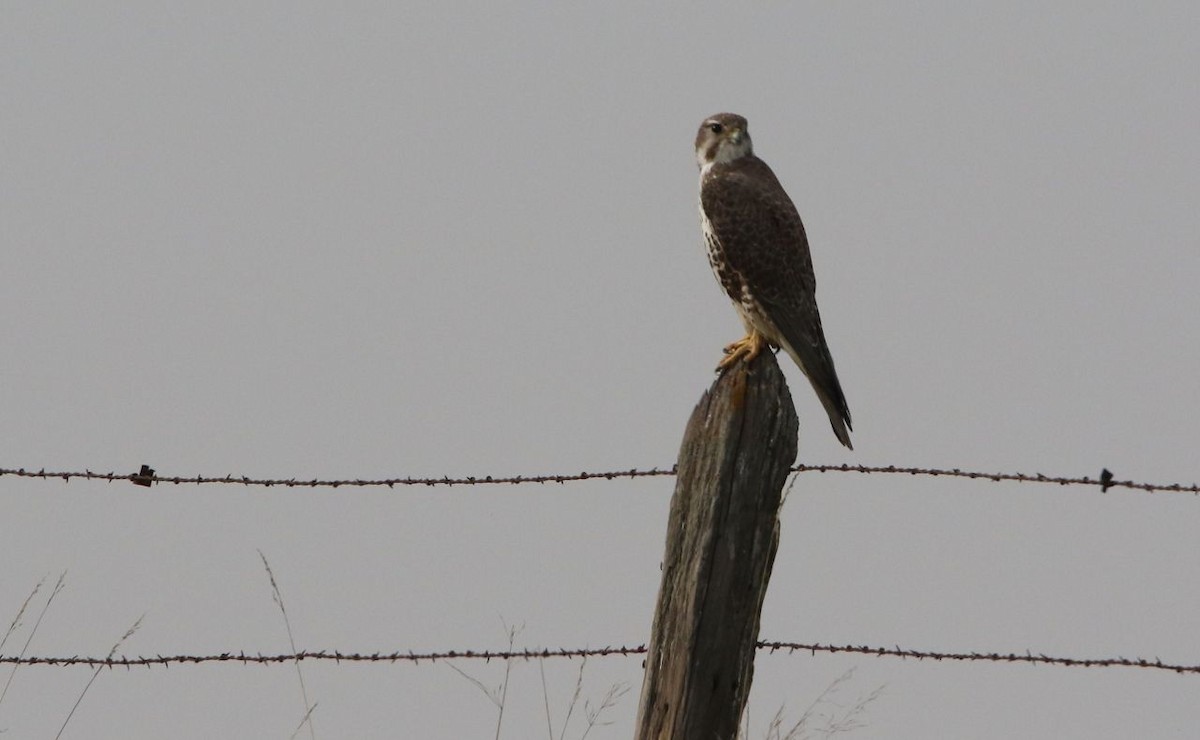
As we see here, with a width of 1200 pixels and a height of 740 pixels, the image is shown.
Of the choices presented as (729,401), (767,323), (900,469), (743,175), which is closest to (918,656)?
(900,469)

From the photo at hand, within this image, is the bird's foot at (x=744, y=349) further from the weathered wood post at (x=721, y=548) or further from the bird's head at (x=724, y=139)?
the bird's head at (x=724, y=139)

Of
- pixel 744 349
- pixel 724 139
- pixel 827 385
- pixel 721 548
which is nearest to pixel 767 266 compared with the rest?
pixel 827 385

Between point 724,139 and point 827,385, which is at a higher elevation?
point 724,139

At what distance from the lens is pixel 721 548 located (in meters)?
4.01

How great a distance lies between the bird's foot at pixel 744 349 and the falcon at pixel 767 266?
0.11 ft

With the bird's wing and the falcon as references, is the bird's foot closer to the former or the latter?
the falcon

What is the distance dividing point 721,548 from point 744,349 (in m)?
1.06

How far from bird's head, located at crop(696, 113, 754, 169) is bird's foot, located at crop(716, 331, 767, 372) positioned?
3.22 feet

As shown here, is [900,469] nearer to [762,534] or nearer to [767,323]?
[762,534]

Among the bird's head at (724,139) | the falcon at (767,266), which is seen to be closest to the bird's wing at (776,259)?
the falcon at (767,266)

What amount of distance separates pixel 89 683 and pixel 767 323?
283 cm

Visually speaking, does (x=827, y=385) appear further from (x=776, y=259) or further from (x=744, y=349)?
(x=744, y=349)

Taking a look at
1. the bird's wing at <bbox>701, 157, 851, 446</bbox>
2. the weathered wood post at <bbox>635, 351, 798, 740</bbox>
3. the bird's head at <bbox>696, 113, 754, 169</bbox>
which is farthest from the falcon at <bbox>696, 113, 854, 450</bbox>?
the weathered wood post at <bbox>635, 351, 798, 740</bbox>

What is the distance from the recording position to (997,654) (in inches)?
183
